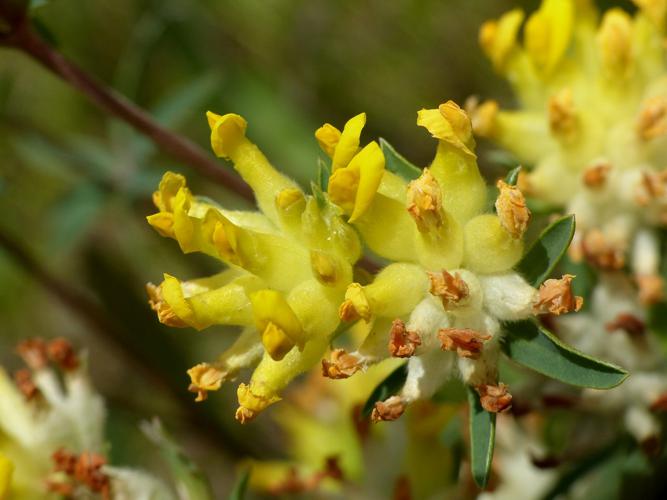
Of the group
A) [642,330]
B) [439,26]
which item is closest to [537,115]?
[642,330]

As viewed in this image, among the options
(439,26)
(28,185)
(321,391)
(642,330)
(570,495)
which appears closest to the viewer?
(642,330)

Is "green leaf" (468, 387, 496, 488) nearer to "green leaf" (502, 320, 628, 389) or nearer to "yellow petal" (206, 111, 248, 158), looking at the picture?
"green leaf" (502, 320, 628, 389)

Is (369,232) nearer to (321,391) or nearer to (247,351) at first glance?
(247,351)

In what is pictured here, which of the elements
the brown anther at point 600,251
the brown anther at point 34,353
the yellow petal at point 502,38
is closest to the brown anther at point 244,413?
the brown anther at point 34,353

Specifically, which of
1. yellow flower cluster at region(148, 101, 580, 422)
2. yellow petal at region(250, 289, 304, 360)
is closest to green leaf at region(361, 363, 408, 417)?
yellow flower cluster at region(148, 101, 580, 422)

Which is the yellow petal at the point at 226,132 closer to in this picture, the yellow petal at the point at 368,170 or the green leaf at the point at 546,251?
the yellow petal at the point at 368,170

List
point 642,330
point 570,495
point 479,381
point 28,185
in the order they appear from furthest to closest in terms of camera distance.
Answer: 1. point 28,185
2. point 570,495
3. point 642,330
4. point 479,381

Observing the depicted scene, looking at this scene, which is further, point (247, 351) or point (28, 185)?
point (28, 185)

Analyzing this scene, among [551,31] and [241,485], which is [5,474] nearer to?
[241,485]
